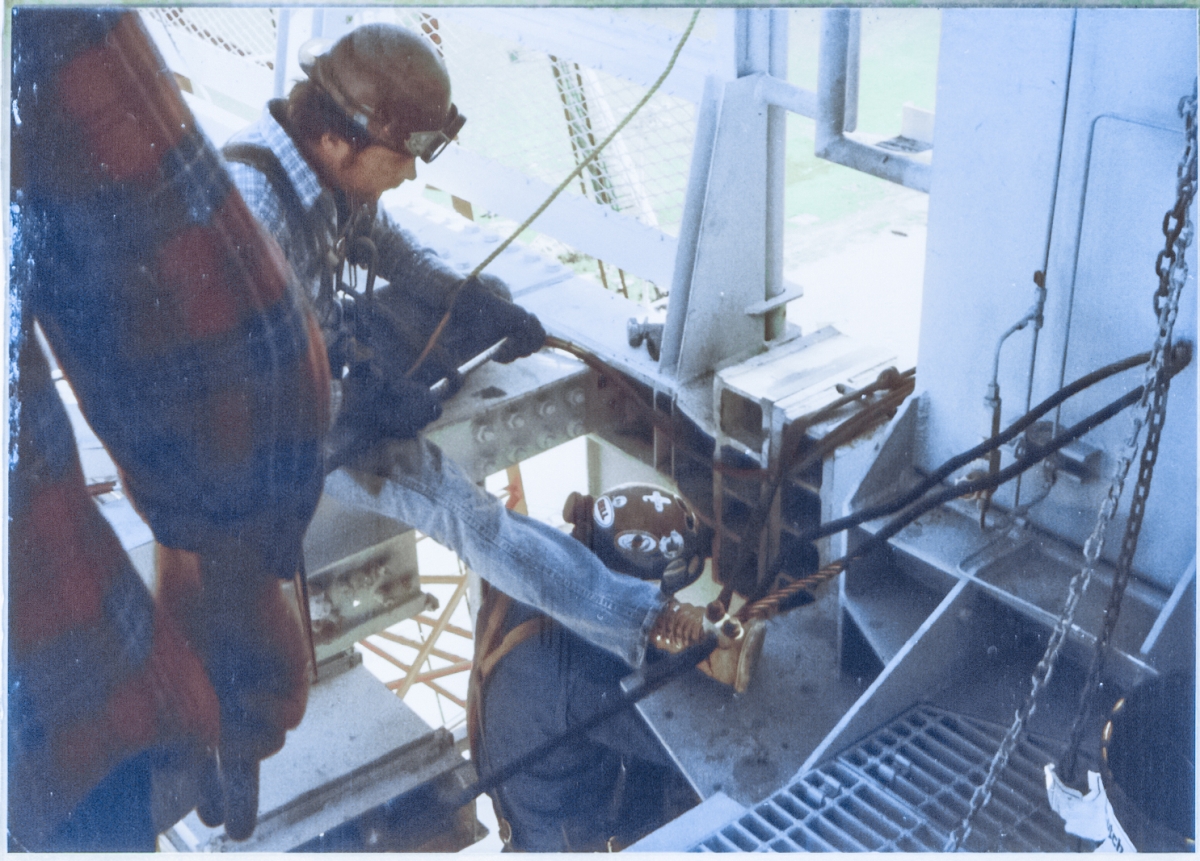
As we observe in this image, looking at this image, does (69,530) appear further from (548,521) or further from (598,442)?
(598,442)

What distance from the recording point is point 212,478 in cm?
194

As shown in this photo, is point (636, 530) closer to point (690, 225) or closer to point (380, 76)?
point (690, 225)

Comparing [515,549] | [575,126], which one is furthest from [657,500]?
[575,126]

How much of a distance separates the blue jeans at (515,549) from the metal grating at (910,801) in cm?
42

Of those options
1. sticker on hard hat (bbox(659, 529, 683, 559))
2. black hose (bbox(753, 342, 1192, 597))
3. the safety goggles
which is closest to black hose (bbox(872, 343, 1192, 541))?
black hose (bbox(753, 342, 1192, 597))

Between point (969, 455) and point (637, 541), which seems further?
point (637, 541)

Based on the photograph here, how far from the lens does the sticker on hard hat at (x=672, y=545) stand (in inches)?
91.4

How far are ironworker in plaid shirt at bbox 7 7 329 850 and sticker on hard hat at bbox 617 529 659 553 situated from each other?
616 mm

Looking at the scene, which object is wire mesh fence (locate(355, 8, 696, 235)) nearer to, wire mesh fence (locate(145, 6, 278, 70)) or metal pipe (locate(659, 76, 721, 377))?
Result: metal pipe (locate(659, 76, 721, 377))

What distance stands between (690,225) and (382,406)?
748 mm

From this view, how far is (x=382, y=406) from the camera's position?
2135 mm

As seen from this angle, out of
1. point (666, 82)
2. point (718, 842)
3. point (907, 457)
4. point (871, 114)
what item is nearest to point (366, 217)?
point (666, 82)

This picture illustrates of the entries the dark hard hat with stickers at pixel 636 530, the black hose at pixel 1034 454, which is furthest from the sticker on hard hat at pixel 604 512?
the black hose at pixel 1034 454

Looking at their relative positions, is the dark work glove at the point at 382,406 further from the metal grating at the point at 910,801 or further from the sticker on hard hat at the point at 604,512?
the metal grating at the point at 910,801
